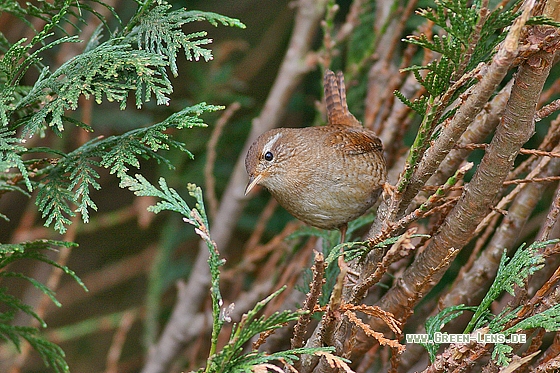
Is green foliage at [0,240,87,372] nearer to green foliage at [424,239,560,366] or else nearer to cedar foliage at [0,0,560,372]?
cedar foliage at [0,0,560,372]

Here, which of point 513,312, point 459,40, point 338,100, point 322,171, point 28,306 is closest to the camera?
point 459,40

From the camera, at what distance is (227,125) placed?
3770mm

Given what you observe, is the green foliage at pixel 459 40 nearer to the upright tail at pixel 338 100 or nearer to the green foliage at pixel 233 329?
the green foliage at pixel 233 329

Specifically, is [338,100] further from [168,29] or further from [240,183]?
[168,29]

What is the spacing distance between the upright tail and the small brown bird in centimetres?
10

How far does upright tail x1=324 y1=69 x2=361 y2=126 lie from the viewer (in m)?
2.65

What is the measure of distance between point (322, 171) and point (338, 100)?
18.8 inches

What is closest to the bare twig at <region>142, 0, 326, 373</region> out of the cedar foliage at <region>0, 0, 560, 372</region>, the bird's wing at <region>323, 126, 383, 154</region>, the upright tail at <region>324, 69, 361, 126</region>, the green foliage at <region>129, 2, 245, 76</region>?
the cedar foliage at <region>0, 0, 560, 372</region>

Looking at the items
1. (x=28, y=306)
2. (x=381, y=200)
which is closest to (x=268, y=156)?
(x=381, y=200)

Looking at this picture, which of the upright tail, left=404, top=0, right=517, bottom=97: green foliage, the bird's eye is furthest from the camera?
the upright tail

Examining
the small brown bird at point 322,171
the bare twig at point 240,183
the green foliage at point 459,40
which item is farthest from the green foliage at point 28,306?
the bare twig at point 240,183

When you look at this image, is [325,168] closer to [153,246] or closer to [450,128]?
[450,128]

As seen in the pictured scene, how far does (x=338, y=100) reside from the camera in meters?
2.66

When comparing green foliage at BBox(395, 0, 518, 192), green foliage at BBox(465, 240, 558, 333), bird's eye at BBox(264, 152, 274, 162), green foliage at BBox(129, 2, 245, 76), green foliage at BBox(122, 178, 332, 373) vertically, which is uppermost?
green foliage at BBox(395, 0, 518, 192)
